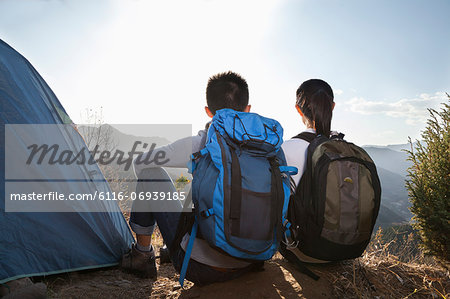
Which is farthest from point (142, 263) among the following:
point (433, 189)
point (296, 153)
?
point (433, 189)

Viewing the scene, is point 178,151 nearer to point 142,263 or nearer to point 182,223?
point 182,223

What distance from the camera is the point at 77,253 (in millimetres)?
2225

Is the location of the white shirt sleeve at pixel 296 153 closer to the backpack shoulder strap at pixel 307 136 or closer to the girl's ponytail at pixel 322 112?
the backpack shoulder strap at pixel 307 136

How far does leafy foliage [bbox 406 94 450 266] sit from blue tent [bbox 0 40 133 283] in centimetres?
330

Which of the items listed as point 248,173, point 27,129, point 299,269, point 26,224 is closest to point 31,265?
point 26,224

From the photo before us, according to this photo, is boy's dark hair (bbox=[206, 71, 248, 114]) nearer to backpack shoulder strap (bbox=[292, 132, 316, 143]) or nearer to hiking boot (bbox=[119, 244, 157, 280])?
backpack shoulder strap (bbox=[292, 132, 316, 143])

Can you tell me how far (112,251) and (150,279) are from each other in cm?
43

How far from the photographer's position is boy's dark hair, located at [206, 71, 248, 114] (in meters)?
2.16

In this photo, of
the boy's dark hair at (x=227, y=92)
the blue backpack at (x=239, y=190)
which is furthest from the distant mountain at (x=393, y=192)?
the blue backpack at (x=239, y=190)

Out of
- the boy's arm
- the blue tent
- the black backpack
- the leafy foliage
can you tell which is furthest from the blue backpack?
the leafy foliage

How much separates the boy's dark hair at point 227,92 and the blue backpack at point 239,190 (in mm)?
338

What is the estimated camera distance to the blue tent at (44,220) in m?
1.94

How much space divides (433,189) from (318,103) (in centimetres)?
208

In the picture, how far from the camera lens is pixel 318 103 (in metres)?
2.23
